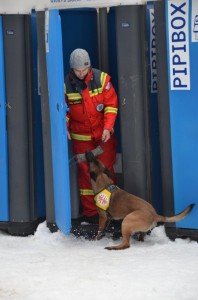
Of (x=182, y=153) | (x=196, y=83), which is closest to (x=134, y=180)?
(x=182, y=153)

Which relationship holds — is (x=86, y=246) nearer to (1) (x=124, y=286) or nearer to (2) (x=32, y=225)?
(2) (x=32, y=225)

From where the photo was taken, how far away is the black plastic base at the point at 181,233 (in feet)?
17.2

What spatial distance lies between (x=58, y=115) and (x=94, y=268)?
4.02 feet

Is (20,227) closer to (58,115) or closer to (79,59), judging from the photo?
(58,115)

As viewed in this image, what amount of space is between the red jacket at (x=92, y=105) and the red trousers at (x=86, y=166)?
0.10 m

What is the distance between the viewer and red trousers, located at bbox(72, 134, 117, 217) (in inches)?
221

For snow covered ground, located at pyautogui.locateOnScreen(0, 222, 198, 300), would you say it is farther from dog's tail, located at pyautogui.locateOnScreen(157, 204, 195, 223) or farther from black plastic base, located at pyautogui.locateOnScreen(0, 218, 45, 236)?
dog's tail, located at pyautogui.locateOnScreen(157, 204, 195, 223)

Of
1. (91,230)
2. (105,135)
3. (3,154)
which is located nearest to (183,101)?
(105,135)

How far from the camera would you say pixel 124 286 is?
13.9 ft

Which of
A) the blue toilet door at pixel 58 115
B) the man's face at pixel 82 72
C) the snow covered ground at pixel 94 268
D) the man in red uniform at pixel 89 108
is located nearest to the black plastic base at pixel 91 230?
the snow covered ground at pixel 94 268

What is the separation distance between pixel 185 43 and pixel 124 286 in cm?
191

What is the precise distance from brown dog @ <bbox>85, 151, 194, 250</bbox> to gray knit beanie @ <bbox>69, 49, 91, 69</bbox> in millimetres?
715

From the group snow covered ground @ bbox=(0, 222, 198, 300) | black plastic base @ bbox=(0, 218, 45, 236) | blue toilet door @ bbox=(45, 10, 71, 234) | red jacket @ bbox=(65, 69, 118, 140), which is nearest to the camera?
snow covered ground @ bbox=(0, 222, 198, 300)

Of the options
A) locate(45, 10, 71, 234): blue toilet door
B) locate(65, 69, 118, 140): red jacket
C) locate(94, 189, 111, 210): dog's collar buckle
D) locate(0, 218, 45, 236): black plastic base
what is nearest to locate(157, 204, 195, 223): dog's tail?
locate(94, 189, 111, 210): dog's collar buckle
